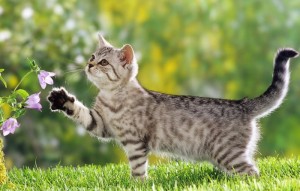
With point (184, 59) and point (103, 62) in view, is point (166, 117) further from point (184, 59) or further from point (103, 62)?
point (184, 59)

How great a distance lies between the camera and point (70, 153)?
10.8 m

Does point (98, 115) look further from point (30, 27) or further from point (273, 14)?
point (273, 14)

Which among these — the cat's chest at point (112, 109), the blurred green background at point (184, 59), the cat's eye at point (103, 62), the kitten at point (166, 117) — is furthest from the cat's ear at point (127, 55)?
the blurred green background at point (184, 59)

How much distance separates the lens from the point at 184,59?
1083cm

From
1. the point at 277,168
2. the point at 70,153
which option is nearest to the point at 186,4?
the point at 70,153

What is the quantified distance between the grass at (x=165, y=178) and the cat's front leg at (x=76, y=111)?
408mm

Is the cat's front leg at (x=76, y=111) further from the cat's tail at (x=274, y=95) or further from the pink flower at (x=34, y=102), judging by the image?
the cat's tail at (x=274, y=95)

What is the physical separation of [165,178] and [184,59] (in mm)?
5488

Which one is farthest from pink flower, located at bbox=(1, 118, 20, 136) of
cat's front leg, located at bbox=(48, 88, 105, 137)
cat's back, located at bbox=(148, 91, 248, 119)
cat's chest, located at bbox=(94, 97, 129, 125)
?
cat's back, located at bbox=(148, 91, 248, 119)

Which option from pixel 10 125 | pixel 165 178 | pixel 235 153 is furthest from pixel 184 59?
pixel 10 125

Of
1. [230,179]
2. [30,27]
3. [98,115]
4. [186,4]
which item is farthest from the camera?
[186,4]

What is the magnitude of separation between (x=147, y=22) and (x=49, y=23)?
5.11 feet

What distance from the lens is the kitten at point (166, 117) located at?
5.14m

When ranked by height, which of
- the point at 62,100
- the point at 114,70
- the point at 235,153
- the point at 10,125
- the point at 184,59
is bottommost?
the point at 235,153
